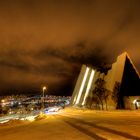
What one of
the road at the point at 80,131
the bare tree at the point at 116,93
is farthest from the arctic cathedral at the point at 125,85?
the road at the point at 80,131

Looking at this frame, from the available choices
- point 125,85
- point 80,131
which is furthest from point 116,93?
point 80,131

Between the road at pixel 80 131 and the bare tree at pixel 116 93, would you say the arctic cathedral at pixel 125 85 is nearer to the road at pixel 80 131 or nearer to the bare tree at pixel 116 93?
the bare tree at pixel 116 93

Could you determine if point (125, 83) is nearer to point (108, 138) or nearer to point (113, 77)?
point (113, 77)

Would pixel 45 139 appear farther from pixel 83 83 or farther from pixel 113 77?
pixel 83 83

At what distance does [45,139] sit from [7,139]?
2.39 metres

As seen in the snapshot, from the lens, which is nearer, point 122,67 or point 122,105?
point 122,105

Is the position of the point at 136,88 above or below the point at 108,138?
above

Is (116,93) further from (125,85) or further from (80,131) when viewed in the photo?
(80,131)

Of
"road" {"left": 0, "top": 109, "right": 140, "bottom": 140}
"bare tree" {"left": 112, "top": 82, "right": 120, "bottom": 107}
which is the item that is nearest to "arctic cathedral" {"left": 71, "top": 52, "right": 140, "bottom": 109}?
"bare tree" {"left": 112, "top": 82, "right": 120, "bottom": 107}

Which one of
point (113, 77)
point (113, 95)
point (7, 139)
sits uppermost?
point (113, 77)

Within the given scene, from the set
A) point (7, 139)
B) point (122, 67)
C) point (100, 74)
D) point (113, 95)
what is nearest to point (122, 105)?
point (113, 95)

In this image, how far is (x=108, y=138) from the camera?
38.1 ft

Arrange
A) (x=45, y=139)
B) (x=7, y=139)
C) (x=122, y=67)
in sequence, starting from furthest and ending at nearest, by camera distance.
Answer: (x=122, y=67)
(x=7, y=139)
(x=45, y=139)

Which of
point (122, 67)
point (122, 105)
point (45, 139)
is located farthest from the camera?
point (122, 67)
